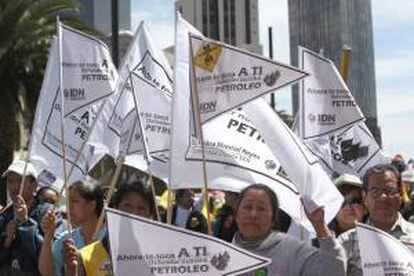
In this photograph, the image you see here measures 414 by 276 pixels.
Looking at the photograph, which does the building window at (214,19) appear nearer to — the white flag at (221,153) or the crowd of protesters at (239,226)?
the crowd of protesters at (239,226)

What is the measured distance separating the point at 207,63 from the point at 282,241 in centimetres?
132

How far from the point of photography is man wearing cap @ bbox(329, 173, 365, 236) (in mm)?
6184

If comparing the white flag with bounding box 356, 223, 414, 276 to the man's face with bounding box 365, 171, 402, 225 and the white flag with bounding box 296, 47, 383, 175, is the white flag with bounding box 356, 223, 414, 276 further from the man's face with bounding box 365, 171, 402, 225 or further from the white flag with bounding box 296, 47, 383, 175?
the white flag with bounding box 296, 47, 383, 175

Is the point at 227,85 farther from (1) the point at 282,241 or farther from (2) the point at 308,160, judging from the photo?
(1) the point at 282,241

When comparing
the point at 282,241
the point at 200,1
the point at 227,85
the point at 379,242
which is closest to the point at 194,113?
the point at 227,85

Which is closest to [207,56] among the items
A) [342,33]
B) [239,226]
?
[239,226]

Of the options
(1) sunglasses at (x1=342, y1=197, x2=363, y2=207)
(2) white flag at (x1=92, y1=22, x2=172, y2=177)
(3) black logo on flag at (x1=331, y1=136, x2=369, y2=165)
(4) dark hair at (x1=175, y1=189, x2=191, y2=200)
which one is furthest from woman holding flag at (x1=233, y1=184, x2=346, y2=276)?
(4) dark hair at (x1=175, y1=189, x2=191, y2=200)

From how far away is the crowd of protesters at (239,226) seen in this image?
4354mm

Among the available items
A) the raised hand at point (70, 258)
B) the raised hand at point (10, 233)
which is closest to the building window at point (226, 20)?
the raised hand at point (10, 233)

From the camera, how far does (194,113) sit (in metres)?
5.18

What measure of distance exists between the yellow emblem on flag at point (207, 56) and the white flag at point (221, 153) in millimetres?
123

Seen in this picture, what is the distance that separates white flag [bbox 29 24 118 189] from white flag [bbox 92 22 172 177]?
19 cm

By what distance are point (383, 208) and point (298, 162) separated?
53 centimetres

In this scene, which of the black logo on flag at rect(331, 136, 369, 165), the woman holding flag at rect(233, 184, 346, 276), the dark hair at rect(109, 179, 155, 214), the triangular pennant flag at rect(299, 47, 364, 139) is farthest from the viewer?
the black logo on flag at rect(331, 136, 369, 165)
